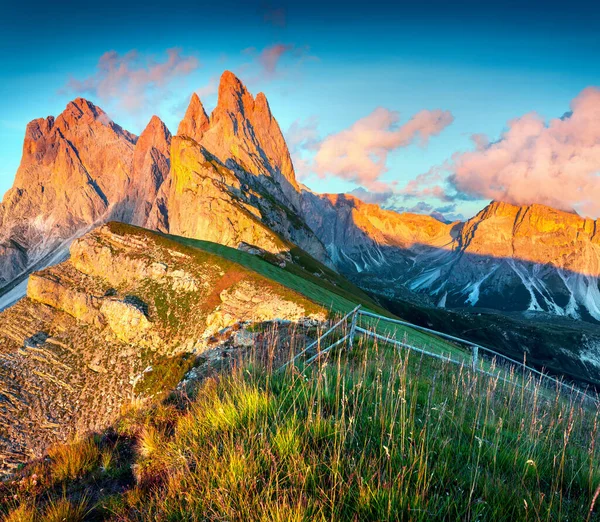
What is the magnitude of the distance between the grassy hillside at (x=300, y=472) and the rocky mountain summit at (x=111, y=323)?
1952cm

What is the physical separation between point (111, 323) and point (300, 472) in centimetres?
3600

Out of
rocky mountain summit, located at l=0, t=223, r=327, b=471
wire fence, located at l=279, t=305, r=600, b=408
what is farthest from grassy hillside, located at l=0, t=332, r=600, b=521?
rocky mountain summit, located at l=0, t=223, r=327, b=471

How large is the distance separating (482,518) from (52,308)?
47.0 metres

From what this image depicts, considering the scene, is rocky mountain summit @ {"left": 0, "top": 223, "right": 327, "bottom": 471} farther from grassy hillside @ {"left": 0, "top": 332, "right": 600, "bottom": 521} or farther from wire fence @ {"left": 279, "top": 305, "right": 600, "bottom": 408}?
grassy hillside @ {"left": 0, "top": 332, "right": 600, "bottom": 521}

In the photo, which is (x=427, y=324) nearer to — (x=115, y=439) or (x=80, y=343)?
(x=80, y=343)

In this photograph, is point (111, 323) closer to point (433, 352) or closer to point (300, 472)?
point (433, 352)

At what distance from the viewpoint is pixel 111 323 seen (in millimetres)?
33344

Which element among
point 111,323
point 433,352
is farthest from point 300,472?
point 111,323

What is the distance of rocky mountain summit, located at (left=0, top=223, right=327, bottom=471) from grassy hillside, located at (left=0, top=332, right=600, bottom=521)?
19525 millimetres

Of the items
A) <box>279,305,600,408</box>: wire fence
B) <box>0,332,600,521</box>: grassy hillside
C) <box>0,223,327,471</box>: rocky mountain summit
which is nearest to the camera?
<box>0,332,600,521</box>: grassy hillside

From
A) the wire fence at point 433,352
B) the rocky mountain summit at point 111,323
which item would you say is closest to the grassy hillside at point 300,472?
the wire fence at point 433,352

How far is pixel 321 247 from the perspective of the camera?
166 metres

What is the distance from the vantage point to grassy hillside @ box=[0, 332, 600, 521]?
139 inches

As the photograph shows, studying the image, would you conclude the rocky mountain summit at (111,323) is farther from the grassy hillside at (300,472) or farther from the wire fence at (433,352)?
the grassy hillside at (300,472)
